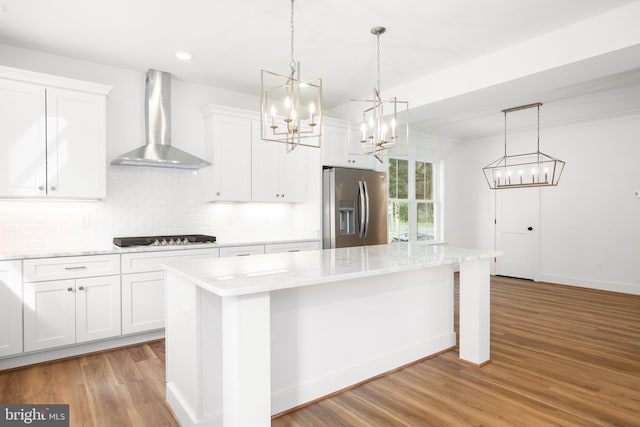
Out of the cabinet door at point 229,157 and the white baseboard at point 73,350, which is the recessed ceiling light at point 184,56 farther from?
the white baseboard at point 73,350

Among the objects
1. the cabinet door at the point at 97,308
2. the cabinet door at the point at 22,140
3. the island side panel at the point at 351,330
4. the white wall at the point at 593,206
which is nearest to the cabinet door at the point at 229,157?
the cabinet door at the point at 97,308

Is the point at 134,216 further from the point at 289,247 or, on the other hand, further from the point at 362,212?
the point at 362,212

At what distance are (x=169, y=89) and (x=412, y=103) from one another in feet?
9.13

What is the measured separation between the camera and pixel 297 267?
217 centimetres

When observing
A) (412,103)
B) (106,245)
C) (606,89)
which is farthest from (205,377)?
(606,89)

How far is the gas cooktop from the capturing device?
3.72 meters

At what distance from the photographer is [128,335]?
3.45 m

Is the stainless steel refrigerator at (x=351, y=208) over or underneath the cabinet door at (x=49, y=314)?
over

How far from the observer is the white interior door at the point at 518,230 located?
22.0 ft

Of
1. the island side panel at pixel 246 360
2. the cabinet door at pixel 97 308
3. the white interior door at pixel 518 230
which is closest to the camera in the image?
the island side panel at pixel 246 360

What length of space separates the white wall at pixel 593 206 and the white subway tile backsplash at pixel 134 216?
14.1ft

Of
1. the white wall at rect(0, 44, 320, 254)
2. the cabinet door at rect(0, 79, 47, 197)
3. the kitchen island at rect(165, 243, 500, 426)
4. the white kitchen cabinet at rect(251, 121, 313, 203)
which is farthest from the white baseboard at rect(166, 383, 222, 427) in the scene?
the white kitchen cabinet at rect(251, 121, 313, 203)

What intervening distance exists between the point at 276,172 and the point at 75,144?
213 cm

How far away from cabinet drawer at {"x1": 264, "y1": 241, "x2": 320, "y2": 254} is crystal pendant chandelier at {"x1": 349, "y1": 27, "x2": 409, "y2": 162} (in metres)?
1.31
